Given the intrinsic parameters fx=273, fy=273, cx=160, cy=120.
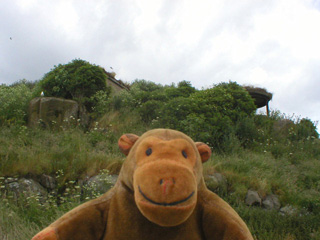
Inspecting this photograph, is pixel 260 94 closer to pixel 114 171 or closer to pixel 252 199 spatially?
pixel 252 199

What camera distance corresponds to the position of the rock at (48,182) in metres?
5.26

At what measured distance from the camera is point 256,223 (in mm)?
4199

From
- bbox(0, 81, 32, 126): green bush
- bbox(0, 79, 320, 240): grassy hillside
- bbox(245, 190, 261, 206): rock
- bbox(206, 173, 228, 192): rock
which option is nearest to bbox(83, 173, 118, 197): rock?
bbox(0, 79, 320, 240): grassy hillside

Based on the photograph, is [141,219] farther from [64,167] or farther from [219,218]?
[64,167]

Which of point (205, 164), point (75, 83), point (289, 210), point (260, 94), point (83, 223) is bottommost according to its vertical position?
point (289, 210)

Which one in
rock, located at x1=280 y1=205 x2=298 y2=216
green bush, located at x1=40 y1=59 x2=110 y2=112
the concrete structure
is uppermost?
the concrete structure

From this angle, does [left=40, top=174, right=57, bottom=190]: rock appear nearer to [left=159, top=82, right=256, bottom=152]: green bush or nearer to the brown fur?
[left=159, top=82, right=256, bottom=152]: green bush

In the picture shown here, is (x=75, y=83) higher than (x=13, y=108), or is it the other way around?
(x=75, y=83)

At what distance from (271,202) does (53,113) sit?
22.0 feet

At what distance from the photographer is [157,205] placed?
1.36 meters

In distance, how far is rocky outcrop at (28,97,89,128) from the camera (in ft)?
27.5

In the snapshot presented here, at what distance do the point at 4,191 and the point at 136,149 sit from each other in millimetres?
4267

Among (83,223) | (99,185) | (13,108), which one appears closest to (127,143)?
(83,223)

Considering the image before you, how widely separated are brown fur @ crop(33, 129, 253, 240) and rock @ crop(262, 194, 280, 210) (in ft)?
14.4
